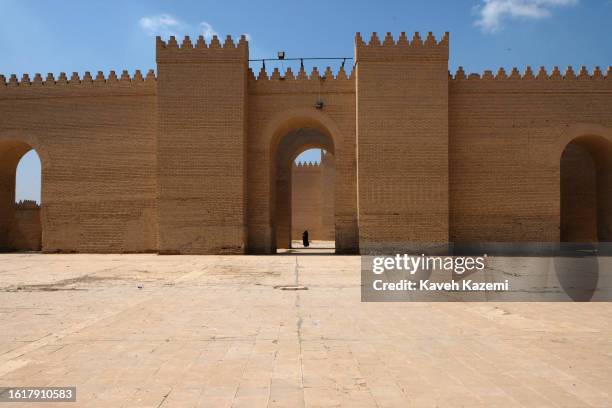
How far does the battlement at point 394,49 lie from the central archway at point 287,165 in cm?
611

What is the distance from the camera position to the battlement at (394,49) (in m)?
16.1

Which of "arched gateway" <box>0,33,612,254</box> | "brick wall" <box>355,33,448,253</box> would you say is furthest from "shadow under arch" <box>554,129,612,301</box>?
"brick wall" <box>355,33,448,253</box>

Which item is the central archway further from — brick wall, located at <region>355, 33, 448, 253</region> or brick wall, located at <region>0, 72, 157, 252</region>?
brick wall, located at <region>0, 72, 157, 252</region>

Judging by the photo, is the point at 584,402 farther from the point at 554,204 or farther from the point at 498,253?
the point at 554,204

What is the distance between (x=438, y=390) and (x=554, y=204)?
49.7ft

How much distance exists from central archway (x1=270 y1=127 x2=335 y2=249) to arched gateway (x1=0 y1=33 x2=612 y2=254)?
4572 millimetres

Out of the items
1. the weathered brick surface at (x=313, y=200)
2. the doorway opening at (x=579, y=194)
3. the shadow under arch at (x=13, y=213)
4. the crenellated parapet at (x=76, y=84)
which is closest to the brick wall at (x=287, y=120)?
the crenellated parapet at (x=76, y=84)

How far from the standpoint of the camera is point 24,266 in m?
12.2

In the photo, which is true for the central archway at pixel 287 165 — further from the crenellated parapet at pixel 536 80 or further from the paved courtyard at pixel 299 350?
the paved courtyard at pixel 299 350

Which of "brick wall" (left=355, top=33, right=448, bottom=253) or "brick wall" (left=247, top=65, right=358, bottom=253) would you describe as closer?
"brick wall" (left=355, top=33, right=448, bottom=253)

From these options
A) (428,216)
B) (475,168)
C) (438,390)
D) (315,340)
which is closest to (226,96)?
(428,216)

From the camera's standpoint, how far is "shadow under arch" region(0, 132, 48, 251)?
1877cm

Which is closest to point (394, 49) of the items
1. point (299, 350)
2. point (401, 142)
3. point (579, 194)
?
point (401, 142)

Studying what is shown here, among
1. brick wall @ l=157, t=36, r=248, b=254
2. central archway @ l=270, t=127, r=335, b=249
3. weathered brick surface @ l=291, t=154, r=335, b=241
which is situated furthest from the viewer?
weathered brick surface @ l=291, t=154, r=335, b=241
